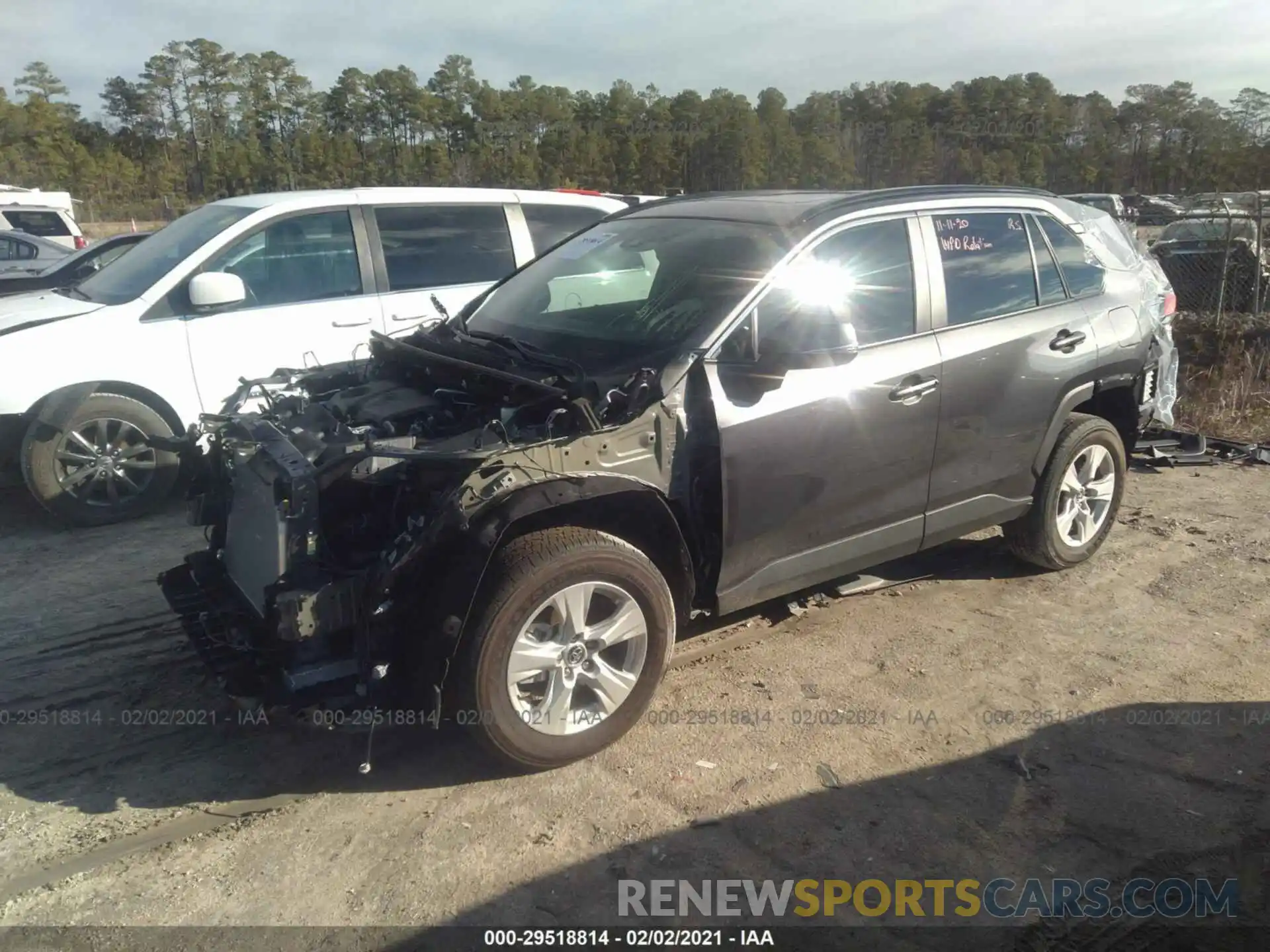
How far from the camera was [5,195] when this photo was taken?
2017 cm

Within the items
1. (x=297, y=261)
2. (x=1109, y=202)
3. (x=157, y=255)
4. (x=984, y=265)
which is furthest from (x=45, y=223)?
(x=1109, y=202)

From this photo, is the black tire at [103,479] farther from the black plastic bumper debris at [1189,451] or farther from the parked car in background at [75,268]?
the black plastic bumper debris at [1189,451]

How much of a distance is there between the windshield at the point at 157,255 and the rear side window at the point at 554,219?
2.03 m

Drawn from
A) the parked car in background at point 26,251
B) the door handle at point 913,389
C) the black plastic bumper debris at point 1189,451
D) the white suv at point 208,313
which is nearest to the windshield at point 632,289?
the door handle at point 913,389

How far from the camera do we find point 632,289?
14.0ft

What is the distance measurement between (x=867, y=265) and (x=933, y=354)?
0.49 metres

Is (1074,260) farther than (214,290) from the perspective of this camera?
No

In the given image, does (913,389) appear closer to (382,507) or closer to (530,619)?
(530,619)

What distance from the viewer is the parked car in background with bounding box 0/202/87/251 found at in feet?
55.5

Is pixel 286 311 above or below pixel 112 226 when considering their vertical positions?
below

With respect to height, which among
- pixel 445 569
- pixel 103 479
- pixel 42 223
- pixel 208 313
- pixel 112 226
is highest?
pixel 112 226

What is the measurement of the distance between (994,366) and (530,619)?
2502 millimetres

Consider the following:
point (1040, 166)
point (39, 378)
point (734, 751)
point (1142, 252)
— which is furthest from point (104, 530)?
point (1040, 166)

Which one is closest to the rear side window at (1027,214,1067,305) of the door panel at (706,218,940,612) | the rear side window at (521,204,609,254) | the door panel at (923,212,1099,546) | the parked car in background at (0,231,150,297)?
the door panel at (923,212,1099,546)
